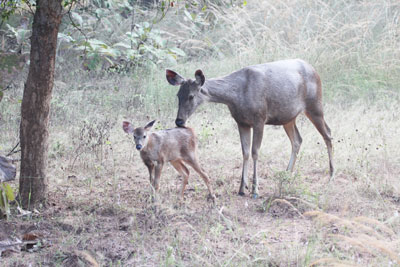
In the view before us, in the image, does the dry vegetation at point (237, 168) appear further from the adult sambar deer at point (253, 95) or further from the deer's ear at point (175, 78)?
the deer's ear at point (175, 78)

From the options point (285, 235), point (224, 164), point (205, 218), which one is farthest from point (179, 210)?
point (224, 164)

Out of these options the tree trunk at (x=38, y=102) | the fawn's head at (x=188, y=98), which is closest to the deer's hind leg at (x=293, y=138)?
the fawn's head at (x=188, y=98)

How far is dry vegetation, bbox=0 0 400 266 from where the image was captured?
201 inches

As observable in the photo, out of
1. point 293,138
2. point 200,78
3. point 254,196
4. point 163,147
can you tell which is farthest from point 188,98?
point 293,138

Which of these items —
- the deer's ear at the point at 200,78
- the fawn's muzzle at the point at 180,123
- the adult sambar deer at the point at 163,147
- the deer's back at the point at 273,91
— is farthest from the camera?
the deer's back at the point at 273,91

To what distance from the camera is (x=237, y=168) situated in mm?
8742

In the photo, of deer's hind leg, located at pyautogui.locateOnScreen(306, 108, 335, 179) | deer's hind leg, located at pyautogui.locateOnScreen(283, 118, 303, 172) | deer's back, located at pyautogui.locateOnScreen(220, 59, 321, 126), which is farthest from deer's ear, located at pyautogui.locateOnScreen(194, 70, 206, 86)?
deer's hind leg, located at pyautogui.locateOnScreen(283, 118, 303, 172)

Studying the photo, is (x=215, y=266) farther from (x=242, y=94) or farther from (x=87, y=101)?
(x=87, y=101)

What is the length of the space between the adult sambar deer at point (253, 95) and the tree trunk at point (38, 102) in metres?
1.83

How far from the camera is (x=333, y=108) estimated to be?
1134 cm

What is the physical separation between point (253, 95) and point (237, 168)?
1.70 meters

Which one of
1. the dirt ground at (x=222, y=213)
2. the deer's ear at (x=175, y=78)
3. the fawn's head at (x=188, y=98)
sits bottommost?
the dirt ground at (x=222, y=213)

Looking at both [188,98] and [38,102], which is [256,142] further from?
[38,102]

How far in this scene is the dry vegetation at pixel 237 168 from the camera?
5113 mm
